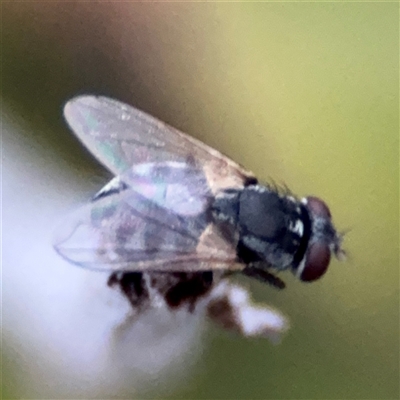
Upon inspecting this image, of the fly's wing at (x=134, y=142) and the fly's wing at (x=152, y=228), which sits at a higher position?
the fly's wing at (x=134, y=142)

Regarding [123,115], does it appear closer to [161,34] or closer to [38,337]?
[161,34]

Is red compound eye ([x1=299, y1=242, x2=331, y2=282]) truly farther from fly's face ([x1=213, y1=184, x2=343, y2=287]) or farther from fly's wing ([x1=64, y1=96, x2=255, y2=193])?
fly's wing ([x1=64, y1=96, x2=255, y2=193])

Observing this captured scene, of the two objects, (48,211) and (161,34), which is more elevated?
(161,34)

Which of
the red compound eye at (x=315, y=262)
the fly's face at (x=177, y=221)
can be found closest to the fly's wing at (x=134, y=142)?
the fly's face at (x=177, y=221)

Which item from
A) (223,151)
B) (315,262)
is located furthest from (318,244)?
(223,151)

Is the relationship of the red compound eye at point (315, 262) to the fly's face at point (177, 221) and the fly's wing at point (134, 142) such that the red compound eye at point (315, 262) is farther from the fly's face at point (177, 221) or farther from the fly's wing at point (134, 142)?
the fly's wing at point (134, 142)

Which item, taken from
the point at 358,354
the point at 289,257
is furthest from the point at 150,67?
the point at 358,354
